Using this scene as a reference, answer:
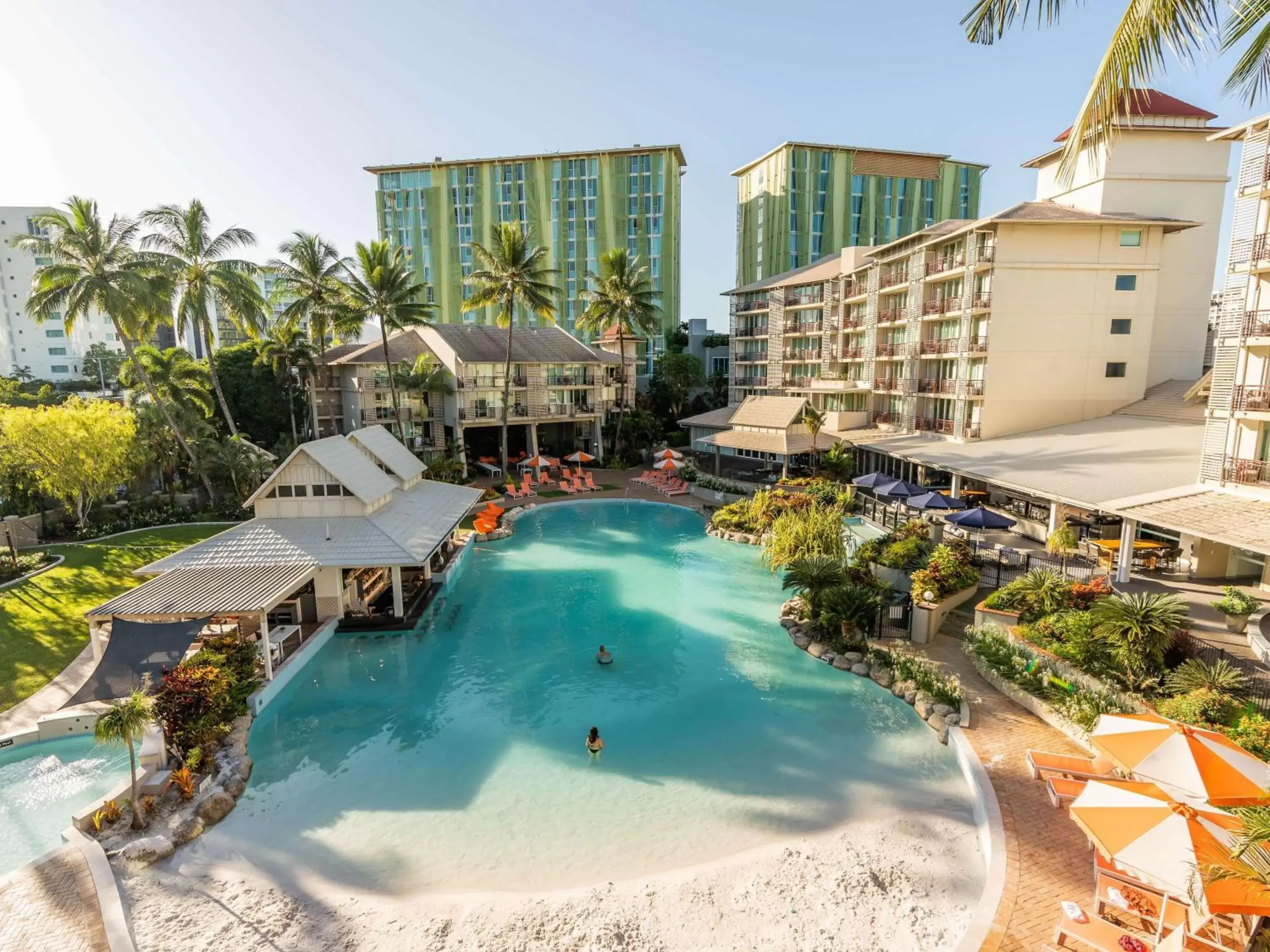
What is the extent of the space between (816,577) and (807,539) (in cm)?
348

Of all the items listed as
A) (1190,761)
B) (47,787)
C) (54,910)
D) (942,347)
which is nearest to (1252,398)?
(1190,761)

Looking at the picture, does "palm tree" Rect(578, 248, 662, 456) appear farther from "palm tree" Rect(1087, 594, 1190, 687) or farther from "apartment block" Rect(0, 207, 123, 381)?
"apartment block" Rect(0, 207, 123, 381)

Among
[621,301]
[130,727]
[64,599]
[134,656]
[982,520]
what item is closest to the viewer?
[130,727]

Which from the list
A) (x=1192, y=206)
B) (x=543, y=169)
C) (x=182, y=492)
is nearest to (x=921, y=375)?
(x=1192, y=206)

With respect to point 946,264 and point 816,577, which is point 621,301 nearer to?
point 946,264

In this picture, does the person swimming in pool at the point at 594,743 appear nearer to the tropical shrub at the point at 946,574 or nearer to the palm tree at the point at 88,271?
the tropical shrub at the point at 946,574

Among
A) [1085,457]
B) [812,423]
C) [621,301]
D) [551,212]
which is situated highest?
[551,212]

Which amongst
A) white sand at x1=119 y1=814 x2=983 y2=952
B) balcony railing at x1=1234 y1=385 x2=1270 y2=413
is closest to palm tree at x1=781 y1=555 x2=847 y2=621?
white sand at x1=119 y1=814 x2=983 y2=952

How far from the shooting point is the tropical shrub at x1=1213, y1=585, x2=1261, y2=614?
15547 millimetres

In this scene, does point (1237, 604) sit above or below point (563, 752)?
above

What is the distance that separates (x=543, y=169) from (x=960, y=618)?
65.6 meters

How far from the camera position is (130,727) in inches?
435

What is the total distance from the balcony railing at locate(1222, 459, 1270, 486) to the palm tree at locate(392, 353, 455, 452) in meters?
37.3

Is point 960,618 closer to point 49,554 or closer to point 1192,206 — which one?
point 1192,206
